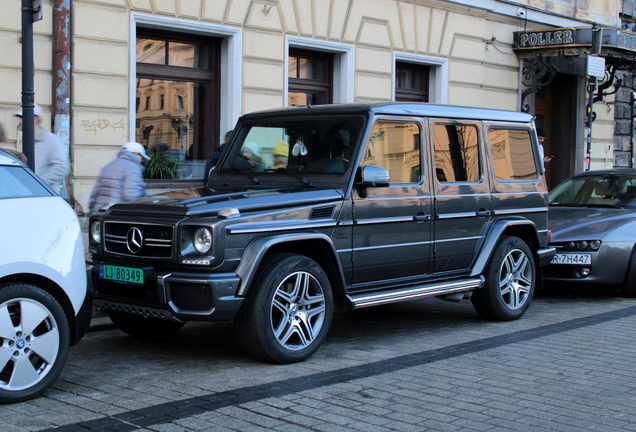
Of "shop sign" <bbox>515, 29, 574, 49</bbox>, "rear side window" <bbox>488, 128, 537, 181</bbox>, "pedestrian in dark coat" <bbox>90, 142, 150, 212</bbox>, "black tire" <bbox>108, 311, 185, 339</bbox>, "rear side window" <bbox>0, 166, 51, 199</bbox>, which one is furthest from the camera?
"shop sign" <bbox>515, 29, 574, 49</bbox>

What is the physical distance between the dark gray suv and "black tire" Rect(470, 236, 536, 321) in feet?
0.05

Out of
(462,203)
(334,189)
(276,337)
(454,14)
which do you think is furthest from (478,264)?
(454,14)

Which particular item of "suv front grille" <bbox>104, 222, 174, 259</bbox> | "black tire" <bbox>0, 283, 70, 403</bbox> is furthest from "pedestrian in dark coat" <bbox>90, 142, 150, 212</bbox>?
"black tire" <bbox>0, 283, 70, 403</bbox>

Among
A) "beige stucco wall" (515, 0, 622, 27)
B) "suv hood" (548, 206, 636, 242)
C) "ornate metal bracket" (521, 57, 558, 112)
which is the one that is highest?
"beige stucco wall" (515, 0, 622, 27)

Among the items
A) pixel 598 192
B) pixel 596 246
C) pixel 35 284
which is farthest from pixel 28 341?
pixel 598 192

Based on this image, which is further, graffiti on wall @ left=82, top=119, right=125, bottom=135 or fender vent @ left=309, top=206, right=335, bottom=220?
graffiti on wall @ left=82, top=119, right=125, bottom=135

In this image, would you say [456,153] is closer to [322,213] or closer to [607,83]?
[322,213]

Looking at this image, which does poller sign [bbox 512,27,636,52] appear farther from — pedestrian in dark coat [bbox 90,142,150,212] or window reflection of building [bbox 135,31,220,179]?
pedestrian in dark coat [bbox 90,142,150,212]

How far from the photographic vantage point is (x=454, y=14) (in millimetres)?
16094

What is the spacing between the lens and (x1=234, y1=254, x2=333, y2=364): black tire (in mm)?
5230

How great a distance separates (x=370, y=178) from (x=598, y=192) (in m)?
5.35

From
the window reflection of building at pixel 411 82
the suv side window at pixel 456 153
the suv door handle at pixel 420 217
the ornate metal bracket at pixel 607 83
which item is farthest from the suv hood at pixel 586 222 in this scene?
the ornate metal bracket at pixel 607 83

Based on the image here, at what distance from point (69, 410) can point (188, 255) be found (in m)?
1.28

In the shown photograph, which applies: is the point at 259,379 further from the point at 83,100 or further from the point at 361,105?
the point at 83,100
